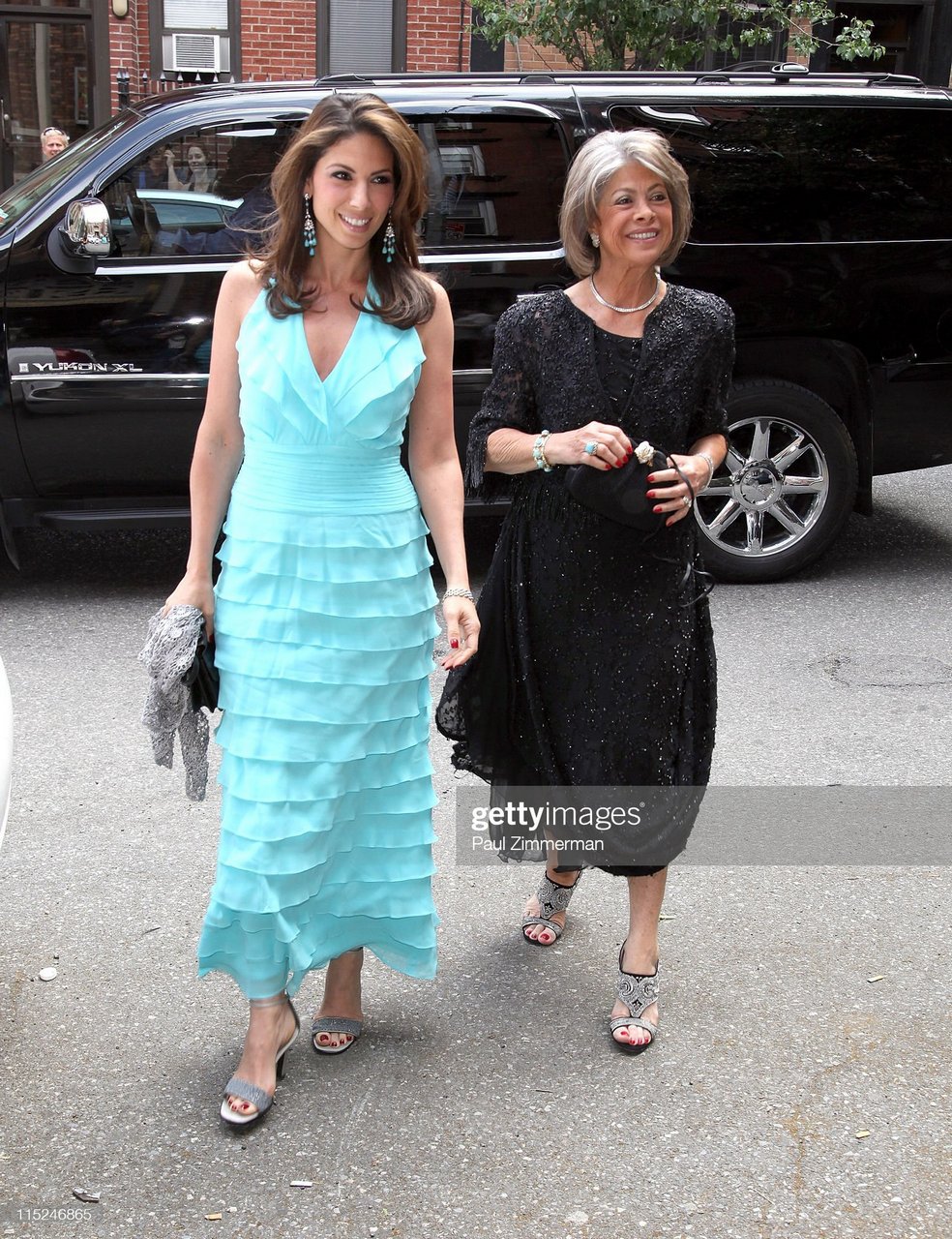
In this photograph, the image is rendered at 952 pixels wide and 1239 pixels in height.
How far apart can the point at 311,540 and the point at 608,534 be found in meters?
0.66

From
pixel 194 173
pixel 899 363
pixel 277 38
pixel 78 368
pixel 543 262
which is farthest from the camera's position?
pixel 277 38

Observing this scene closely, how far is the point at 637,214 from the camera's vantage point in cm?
285

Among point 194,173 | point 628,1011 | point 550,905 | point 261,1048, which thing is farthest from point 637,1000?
point 194,173

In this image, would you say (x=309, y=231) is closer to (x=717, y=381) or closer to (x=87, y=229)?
(x=717, y=381)

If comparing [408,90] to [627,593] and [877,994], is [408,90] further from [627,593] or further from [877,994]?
[877,994]

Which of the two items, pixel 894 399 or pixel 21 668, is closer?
pixel 21 668

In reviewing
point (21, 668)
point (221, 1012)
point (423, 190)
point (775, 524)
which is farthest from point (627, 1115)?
point (775, 524)

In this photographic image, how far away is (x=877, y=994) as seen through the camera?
10.9ft

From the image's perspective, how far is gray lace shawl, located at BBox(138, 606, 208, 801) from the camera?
9.05ft

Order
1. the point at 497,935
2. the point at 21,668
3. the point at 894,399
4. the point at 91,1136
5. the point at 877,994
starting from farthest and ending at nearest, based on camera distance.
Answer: the point at 894,399 → the point at 21,668 → the point at 497,935 → the point at 877,994 → the point at 91,1136

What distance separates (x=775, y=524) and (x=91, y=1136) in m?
4.62

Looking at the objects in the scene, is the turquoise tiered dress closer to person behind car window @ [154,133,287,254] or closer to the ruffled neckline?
the ruffled neckline

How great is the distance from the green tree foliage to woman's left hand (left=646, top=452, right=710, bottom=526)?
7529 mm

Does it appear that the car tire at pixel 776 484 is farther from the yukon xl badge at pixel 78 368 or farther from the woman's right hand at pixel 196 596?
the woman's right hand at pixel 196 596
